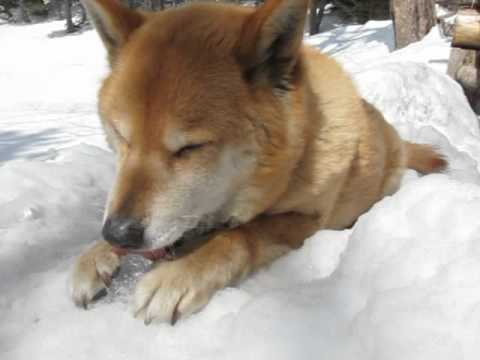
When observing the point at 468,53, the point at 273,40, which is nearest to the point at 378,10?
the point at 468,53

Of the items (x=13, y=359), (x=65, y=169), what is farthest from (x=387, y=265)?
(x=65, y=169)

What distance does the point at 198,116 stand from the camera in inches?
72.3

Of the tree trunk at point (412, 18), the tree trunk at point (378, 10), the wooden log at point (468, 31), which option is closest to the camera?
the wooden log at point (468, 31)

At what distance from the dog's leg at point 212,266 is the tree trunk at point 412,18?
696 centimetres

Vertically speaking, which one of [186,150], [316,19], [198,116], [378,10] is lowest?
[316,19]

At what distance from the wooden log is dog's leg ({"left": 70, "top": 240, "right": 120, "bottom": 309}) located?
4.80 meters

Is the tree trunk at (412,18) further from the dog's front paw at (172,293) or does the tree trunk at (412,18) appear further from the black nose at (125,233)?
the black nose at (125,233)

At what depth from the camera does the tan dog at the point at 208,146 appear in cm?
181

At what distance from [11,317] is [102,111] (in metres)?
0.85

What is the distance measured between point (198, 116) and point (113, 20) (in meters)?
0.66

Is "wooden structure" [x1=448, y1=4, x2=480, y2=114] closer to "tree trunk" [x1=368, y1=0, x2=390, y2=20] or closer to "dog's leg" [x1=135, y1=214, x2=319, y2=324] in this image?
"dog's leg" [x1=135, y1=214, x2=319, y2=324]

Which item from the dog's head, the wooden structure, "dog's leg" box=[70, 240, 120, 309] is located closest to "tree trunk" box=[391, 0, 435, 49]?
the wooden structure

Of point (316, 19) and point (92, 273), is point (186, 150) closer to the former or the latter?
point (92, 273)

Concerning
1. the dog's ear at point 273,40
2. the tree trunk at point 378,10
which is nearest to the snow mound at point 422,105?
the dog's ear at point 273,40
